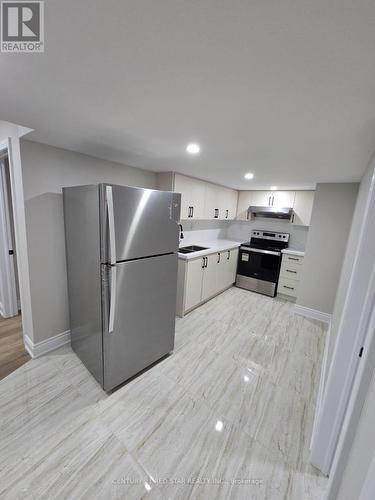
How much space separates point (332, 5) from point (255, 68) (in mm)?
304

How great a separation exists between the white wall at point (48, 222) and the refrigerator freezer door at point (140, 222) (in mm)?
890

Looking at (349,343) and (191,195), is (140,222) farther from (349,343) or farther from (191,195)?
(191,195)

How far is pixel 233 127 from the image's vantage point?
138 cm

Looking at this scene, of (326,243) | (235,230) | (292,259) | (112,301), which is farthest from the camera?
(235,230)

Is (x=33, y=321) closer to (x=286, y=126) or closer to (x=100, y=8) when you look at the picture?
(x=100, y=8)

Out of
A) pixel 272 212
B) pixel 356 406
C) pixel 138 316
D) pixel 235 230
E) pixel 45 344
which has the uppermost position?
pixel 272 212

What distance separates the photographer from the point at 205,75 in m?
0.87

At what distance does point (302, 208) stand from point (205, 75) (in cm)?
377

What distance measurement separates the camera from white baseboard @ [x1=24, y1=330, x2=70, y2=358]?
2.19 m

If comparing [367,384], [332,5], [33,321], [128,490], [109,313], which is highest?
[332,5]

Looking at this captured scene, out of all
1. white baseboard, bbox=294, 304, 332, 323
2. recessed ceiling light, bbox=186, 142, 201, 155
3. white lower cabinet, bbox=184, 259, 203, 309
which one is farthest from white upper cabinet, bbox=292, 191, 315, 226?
recessed ceiling light, bbox=186, 142, 201, 155

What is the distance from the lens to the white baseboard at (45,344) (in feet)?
7.19

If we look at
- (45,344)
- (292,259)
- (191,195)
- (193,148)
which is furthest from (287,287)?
(45,344)

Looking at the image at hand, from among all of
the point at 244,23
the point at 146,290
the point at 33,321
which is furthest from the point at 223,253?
the point at 244,23
